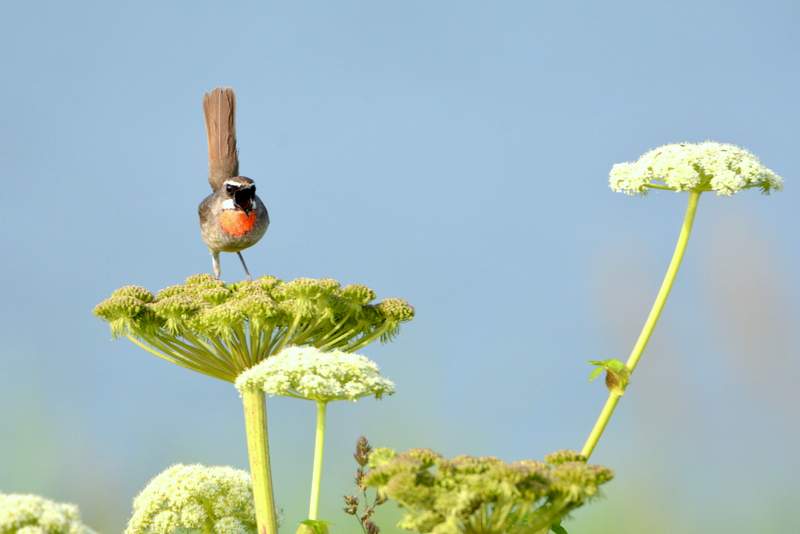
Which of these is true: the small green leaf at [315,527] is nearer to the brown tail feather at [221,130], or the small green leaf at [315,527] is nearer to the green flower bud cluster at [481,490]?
the green flower bud cluster at [481,490]

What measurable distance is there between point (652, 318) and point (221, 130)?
6.89 m

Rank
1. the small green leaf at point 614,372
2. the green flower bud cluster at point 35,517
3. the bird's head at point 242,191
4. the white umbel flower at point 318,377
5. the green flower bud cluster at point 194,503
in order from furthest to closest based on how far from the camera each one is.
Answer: the bird's head at point 242,191 → the green flower bud cluster at point 194,503 → the small green leaf at point 614,372 → the white umbel flower at point 318,377 → the green flower bud cluster at point 35,517

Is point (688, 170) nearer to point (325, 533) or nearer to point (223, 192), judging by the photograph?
point (325, 533)

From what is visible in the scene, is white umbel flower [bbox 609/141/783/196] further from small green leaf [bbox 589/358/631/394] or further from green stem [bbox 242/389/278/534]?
green stem [bbox 242/389/278/534]

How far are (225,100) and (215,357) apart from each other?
500cm

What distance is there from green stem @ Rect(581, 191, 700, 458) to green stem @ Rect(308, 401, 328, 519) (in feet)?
6.70

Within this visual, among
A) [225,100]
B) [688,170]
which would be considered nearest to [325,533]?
[688,170]

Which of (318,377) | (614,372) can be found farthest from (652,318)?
(318,377)

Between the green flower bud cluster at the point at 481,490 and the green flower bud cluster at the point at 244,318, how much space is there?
297 cm

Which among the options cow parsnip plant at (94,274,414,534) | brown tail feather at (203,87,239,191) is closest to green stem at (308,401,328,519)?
cow parsnip plant at (94,274,414,534)

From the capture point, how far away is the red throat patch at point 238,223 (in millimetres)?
12555

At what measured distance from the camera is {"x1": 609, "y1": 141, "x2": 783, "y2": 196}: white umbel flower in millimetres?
8914

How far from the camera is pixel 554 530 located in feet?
25.8

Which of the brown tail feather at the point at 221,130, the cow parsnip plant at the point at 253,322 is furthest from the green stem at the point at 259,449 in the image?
the brown tail feather at the point at 221,130
